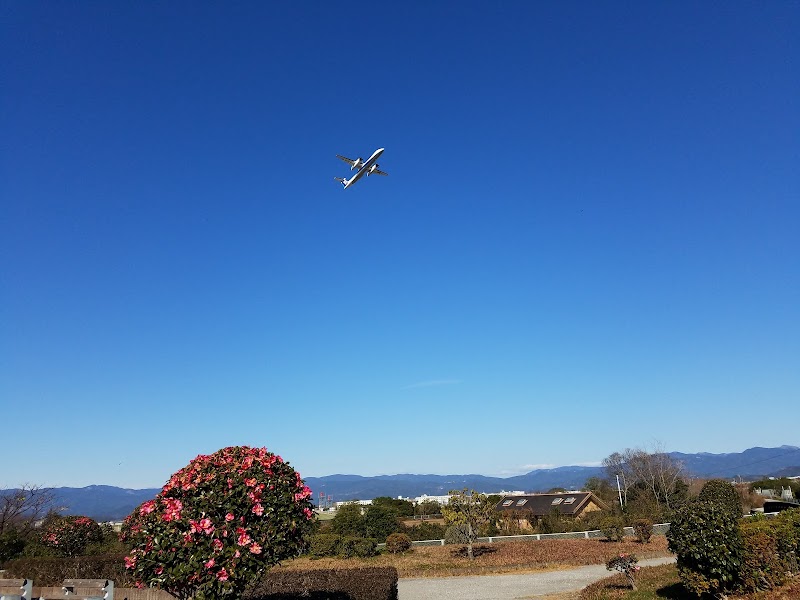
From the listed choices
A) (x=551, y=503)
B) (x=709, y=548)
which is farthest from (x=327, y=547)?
(x=551, y=503)

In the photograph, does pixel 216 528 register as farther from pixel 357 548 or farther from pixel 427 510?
pixel 427 510

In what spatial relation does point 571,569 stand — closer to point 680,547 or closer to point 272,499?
point 680,547

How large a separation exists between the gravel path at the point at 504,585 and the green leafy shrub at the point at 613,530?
8.49m

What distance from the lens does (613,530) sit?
32.8 metres

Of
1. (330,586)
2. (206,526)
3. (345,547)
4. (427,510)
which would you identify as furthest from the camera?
(427,510)

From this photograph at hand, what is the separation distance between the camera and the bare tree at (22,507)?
31828 mm

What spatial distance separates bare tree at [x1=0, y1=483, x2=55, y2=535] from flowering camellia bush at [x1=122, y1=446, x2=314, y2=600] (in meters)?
28.4

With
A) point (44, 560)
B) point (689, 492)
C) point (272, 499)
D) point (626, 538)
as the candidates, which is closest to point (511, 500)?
point (689, 492)

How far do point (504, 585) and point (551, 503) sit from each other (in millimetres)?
35101

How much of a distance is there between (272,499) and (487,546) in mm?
30123

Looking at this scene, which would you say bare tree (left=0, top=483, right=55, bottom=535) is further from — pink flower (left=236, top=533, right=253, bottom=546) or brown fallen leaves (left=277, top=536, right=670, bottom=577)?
pink flower (left=236, top=533, right=253, bottom=546)

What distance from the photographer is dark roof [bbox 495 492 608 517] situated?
158 feet

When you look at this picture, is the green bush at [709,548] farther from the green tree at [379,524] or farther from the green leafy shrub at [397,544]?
the green tree at [379,524]

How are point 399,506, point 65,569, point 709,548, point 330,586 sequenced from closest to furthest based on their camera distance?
point 709,548, point 330,586, point 65,569, point 399,506
